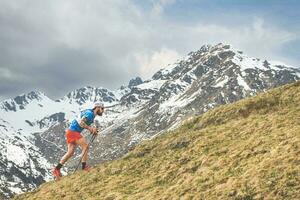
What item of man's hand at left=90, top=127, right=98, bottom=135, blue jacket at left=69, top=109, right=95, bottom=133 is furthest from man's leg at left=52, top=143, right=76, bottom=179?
man's hand at left=90, top=127, right=98, bottom=135

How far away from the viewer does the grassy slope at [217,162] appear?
787 inches

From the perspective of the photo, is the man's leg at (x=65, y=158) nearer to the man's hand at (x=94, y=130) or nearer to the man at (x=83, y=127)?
the man at (x=83, y=127)

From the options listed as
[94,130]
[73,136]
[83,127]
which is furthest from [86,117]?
[73,136]

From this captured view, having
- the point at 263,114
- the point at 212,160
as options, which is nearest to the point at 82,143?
the point at 212,160

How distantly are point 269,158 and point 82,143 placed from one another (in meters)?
12.7

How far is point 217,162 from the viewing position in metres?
23.9

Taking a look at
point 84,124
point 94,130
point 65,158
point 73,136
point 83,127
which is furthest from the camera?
point 65,158

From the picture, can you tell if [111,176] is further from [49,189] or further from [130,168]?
[49,189]

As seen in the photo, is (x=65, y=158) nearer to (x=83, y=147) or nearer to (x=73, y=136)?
(x=83, y=147)

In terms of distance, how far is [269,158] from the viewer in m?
21.3

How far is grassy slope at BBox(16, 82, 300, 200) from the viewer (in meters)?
20.0

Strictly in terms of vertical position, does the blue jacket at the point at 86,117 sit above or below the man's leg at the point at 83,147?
above

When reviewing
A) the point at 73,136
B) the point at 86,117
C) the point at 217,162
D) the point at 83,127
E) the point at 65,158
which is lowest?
the point at 217,162

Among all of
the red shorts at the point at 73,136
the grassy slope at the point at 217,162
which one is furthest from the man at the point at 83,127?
the grassy slope at the point at 217,162
